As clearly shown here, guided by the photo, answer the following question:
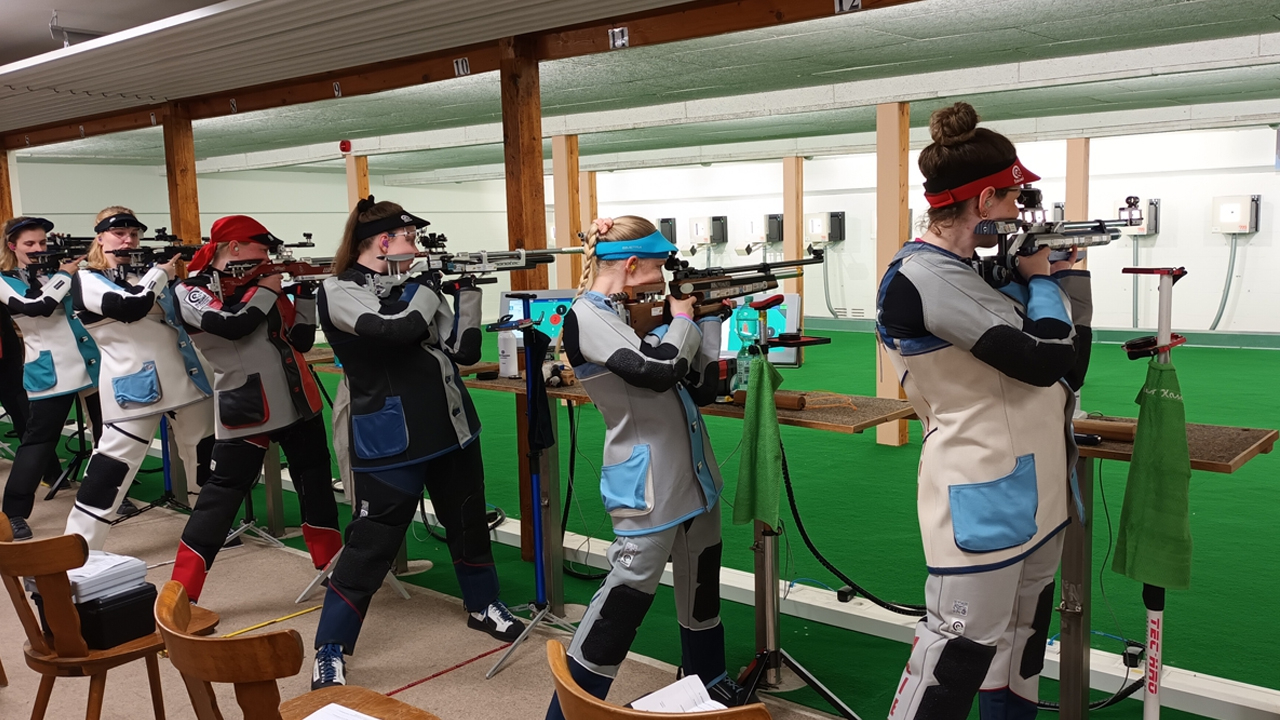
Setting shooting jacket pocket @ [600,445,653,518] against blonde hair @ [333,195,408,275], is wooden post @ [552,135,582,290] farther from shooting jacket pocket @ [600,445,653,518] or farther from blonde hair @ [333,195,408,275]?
shooting jacket pocket @ [600,445,653,518]

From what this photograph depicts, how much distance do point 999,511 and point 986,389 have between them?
0.90ft

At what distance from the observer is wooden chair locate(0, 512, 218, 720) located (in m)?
2.43

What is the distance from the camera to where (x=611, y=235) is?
2848 millimetres

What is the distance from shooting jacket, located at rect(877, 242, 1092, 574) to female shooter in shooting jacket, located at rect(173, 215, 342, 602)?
2.74 meters

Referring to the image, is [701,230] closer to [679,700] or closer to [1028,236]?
[1028,236]

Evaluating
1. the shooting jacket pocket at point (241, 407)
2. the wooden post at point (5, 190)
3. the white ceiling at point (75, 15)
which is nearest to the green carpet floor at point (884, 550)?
the shooting jacket pocket at point (241, 407)

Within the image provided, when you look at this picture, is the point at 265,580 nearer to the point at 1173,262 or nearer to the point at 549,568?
the point at 549,568

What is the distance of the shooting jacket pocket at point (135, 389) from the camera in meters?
4.53

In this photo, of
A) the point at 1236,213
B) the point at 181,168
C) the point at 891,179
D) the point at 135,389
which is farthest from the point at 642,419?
the point at 1236,213

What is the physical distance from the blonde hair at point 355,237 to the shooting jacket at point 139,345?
1505mm

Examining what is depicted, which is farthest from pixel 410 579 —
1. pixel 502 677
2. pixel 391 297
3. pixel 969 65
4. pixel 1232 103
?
pixel 1232 103

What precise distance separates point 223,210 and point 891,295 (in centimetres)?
1435

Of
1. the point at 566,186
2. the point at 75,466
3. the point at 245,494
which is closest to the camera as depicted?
the point at 245,494

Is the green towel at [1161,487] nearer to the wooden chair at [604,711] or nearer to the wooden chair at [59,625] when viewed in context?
the wooden chair at [604,711]
